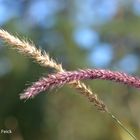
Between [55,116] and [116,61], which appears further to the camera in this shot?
[116,61]

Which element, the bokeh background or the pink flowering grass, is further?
the bokeh background

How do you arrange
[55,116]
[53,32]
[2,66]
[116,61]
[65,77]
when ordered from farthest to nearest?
[116,61], [53,32], [2,66], [55,116], [65,77]

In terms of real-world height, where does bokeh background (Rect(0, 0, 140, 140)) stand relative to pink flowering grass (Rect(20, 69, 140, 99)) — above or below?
above

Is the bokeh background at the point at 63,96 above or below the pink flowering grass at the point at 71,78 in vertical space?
above

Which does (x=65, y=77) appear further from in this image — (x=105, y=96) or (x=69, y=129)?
(x=105, y=96)

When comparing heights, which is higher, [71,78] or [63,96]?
[63,96]

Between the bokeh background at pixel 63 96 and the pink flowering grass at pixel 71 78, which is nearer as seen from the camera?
the pink flowering grass at pixel 71 78

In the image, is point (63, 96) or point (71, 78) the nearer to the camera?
point (71, 78)

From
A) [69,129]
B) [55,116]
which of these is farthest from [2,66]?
[69,129]
